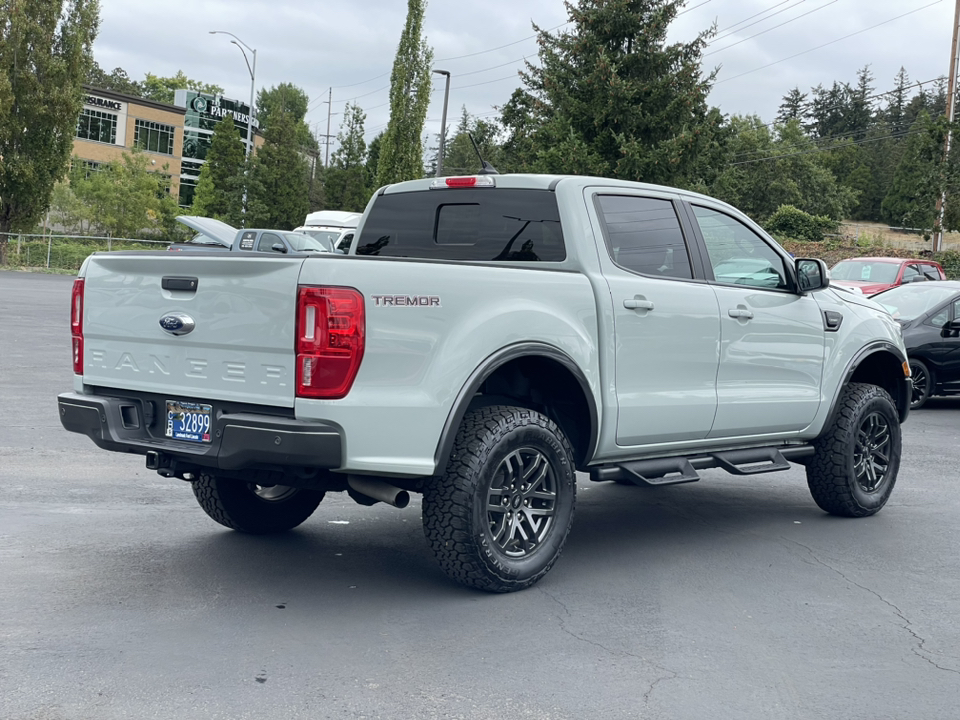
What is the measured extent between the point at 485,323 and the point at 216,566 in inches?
75.1

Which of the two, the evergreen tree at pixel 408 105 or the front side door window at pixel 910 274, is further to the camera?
the evergreen tree at pixel 408 105

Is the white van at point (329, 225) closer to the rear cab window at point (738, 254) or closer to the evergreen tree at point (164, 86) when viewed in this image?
the rear cab window at point (738, 254)

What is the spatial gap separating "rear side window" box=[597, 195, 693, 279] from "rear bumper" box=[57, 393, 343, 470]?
2.15m

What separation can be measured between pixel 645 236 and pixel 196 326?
2.60 metres

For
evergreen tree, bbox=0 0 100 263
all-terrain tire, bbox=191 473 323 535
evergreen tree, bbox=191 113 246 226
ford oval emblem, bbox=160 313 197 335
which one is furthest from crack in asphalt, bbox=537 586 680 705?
evergreen tree, bbox=191 113 246 226

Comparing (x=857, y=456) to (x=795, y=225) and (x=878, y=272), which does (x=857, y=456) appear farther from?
(x=795, y=225)

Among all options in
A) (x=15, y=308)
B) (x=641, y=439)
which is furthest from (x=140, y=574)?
(x=15, y=308)

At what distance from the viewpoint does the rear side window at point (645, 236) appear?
6234 millimetres

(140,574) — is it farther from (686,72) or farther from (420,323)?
(686,72)

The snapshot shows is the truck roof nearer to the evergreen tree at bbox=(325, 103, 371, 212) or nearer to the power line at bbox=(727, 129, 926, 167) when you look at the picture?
the evergreen tree at bbox=(325, 103, 371, 212)

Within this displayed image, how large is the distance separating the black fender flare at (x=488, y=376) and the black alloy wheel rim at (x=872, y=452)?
2746 mm

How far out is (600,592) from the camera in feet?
18.4

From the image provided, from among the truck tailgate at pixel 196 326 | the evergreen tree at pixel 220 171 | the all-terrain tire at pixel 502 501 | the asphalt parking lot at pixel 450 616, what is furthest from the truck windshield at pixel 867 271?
the evergreen tree at pixel 220 171

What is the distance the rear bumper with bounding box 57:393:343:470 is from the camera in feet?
15.5
